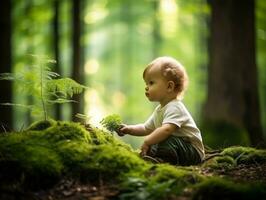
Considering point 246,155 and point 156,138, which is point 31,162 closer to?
point 156,138

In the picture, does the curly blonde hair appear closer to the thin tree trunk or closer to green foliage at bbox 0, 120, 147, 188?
green foliage at bbox 0, 120, 147, 188

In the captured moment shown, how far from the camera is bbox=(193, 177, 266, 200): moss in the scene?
126 inches

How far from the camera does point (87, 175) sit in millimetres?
3639

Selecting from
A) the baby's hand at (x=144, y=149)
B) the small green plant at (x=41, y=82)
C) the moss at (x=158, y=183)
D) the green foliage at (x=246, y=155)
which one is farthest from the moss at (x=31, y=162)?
the green foliage at (x=246, y=155)

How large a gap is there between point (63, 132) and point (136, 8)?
21120 millimetres

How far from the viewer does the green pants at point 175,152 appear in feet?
15.0

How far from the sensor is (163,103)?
4910 mm

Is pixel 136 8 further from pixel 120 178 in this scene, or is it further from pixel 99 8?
pixel 120 178

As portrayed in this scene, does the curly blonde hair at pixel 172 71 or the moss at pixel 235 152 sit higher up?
the curly blonde hair at pixel 172 71

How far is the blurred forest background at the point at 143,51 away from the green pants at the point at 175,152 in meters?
0.76

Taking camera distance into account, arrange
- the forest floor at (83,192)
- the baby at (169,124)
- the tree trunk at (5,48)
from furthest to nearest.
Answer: the tree trunk at (5,48) → the baby at (169,124) → the forest floor at (83,192)

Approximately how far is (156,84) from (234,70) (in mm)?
4679

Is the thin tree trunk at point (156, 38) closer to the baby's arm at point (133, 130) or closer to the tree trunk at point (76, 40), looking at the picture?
the tree trunk at point (76, 40)

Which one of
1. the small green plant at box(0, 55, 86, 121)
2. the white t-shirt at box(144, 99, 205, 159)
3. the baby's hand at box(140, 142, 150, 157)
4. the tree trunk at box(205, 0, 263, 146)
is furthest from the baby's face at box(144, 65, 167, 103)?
the tree trunk at box(205, 0, 263, 146)
